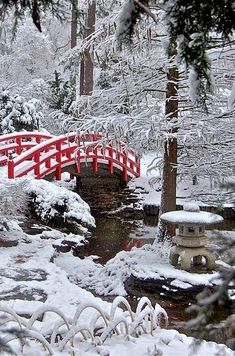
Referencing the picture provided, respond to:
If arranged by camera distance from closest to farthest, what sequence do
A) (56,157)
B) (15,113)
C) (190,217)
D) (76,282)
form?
(190,217) → (76,282) → (56,157) → (15,113)

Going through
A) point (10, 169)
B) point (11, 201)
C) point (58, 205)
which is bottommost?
point (58, 205)

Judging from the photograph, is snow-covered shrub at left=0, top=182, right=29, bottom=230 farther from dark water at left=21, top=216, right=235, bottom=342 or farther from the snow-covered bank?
dark water at left=21, top=216, right=235, bottom=342

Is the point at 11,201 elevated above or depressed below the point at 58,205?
above

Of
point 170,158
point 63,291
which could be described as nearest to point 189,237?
point 170,158

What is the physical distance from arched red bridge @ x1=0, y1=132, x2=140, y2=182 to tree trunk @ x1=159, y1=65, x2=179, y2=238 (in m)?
2.65

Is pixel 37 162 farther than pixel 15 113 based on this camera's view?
No

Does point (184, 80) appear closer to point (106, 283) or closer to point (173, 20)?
point (106, 283)

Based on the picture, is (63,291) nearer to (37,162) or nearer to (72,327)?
(72,327)

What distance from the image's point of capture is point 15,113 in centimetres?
1950

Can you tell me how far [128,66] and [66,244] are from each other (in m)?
4.07

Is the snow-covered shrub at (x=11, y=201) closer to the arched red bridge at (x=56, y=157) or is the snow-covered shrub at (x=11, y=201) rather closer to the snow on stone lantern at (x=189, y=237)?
the arched red bridge at (x=56, y=157)

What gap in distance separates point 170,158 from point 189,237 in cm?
172

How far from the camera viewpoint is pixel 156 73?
10305 mm

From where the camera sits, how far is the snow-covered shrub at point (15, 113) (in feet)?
63.4
